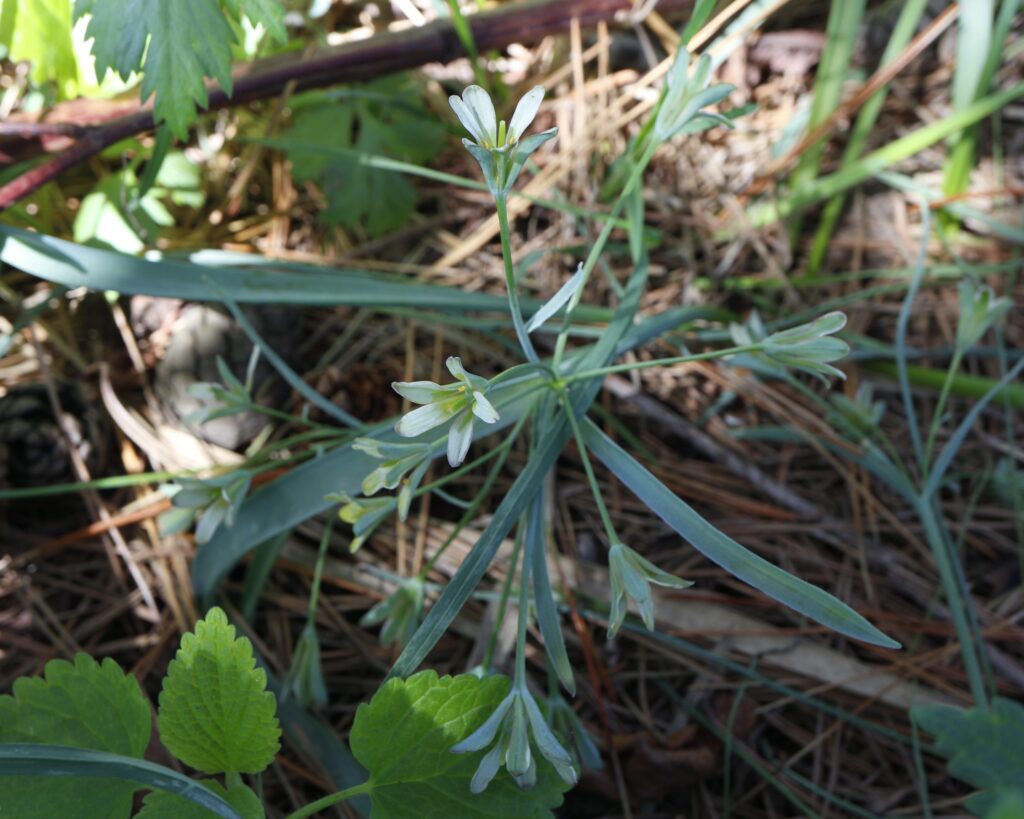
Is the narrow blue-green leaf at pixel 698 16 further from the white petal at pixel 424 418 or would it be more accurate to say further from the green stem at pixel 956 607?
the green stem at pixel 956 607

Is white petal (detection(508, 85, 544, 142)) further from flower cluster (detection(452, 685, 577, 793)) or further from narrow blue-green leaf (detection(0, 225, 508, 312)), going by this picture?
flower cluster (detection(452, 685, 577, 793))

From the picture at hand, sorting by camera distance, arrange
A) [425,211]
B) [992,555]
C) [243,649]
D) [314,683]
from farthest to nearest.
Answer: [425,211] → [992,555] → [314,683] → [243,649]

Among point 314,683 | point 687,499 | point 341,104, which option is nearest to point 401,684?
point 314,683

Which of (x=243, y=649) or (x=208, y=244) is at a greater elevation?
(x=208, y=244)

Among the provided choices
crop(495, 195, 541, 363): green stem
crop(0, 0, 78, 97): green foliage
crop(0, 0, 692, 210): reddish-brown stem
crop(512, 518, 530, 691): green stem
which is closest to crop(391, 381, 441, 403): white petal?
crop(495, 195, 541, 363): green stem

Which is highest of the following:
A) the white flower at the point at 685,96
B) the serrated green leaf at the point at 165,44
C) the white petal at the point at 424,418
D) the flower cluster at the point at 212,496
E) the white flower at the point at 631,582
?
the serrated green leaf at the point at 165,44

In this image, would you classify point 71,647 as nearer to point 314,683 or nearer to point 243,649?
point 314,683

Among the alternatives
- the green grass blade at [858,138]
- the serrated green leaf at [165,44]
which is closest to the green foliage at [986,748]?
the green grass blade at [858,138]
